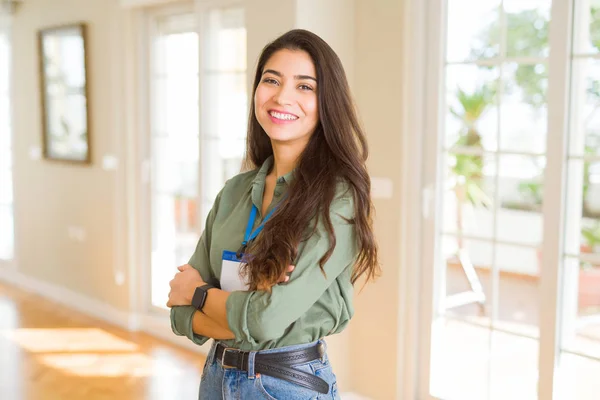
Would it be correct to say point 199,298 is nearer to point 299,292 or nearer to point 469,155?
point 299,292

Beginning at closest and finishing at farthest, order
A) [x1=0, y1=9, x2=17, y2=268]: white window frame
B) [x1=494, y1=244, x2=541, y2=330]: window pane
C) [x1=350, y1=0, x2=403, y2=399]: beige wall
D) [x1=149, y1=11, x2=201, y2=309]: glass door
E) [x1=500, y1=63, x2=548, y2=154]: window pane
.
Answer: [x1=500, y1=63, x2=548, y2=154]: window pane, [x1=350, y1=0, x2=403, y2=399]: beige wall, [x1=494, y1=244, x2=541, y2=330]: window pane, [x1=149, y1=11, x2=201, y2=309]: glass door, [x1=0, y1=9, x2=17, y2=268]: white window frame

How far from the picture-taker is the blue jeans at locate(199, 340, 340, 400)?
5.88ft

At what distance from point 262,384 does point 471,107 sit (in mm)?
2412

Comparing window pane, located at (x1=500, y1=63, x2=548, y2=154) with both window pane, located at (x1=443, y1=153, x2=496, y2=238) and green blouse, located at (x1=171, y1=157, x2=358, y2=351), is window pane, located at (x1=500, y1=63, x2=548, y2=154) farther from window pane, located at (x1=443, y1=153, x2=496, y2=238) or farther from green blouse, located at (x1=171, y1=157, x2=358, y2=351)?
green blouse, located at (x1=171, y1=157, x2=358, y2=351)

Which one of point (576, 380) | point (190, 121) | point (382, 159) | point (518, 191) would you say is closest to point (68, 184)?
point (190, 121)

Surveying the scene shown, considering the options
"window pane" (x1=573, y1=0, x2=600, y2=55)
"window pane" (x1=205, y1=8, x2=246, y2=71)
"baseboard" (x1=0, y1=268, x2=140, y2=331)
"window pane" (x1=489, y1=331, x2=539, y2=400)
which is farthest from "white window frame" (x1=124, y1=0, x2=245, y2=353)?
"window pane" (x1=573, y1=0, x2=600, y2=55)

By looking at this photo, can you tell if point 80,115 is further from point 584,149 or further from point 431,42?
point 584,149

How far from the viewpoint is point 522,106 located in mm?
4055

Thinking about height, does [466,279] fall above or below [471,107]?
below

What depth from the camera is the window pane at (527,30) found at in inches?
139

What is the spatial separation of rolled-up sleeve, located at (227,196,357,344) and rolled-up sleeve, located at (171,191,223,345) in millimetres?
218

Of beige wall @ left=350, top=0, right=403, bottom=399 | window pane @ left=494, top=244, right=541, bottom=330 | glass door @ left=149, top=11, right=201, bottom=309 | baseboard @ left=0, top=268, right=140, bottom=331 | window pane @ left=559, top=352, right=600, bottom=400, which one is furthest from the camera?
baseboard @ left=0, top=268, right=140, bottom=331

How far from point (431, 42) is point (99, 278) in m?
3.80

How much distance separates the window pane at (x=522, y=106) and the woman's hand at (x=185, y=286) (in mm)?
2029
